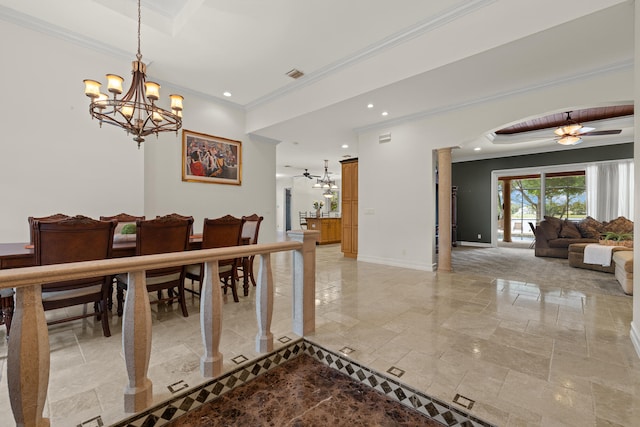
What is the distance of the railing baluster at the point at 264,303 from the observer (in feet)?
6.35

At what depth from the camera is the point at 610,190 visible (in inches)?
265

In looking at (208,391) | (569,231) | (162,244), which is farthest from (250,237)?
(569,231)

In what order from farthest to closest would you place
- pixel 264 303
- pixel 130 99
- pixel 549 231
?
pixel 549 231 → pixel 130 99 → pixel 264 303

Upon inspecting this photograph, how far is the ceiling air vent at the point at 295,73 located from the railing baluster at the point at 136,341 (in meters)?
3.76

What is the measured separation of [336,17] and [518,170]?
717cm

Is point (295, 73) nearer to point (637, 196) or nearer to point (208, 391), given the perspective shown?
point (637, 196)

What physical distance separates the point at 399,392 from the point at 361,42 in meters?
3.72

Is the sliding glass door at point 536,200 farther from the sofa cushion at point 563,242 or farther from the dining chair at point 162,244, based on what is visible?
the dining chair at point 162,244

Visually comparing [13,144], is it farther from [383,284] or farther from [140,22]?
[383,284]

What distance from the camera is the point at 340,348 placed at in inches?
80.5

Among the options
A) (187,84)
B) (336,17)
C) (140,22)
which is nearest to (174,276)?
(140,22)

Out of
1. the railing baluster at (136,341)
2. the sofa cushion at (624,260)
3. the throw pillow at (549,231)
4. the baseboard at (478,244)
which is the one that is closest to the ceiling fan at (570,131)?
the throw pillow at (549,231)

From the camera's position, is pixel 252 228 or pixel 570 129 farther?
pixel 570 129

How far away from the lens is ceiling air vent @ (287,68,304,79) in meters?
4.21
